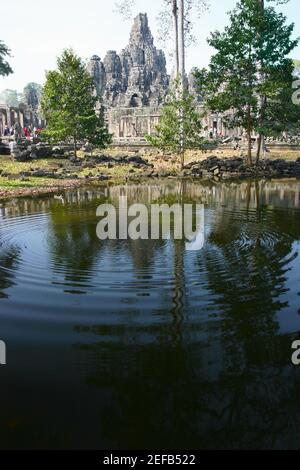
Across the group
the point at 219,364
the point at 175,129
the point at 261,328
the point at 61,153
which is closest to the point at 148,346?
the point at 219,364

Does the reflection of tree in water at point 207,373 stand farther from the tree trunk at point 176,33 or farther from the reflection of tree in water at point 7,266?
the tree trunk at point 176,33

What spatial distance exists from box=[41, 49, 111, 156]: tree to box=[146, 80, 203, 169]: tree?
6.69 m

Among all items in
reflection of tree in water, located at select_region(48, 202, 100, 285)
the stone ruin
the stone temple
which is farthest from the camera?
the stone ruin

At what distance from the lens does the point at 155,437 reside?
3.72 m

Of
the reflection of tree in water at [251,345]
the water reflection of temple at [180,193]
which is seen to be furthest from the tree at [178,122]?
the reflection of tree in water at [251,345]

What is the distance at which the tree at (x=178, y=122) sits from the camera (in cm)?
2920

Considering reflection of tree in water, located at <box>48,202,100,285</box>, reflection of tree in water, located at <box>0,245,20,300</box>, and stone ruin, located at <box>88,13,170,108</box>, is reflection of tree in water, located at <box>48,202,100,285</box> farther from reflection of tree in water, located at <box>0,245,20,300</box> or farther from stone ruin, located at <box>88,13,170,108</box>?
stone ruin, located at <box>88,13,170,108</box>

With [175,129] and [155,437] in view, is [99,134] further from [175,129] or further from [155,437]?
[155,437]

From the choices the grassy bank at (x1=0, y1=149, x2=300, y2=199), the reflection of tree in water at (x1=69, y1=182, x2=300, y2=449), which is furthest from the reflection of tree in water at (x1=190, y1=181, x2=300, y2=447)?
the grassy bank at (x1=0, y1=149, x2=300, y2=199)

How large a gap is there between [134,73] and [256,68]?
4878 centimetres

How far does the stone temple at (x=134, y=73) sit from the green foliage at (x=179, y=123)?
118 ft

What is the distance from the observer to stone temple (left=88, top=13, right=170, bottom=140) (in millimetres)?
68188

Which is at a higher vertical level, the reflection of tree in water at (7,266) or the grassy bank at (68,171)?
the grassy bank at (68,171)

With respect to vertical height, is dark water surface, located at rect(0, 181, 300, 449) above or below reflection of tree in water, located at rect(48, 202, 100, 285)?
below
